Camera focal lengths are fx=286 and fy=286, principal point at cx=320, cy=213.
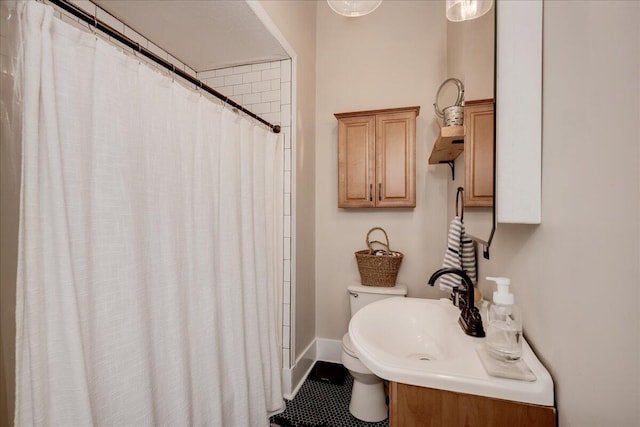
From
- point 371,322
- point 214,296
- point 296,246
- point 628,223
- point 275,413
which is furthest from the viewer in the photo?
point 296,246

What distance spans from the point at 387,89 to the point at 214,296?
193 centimetres

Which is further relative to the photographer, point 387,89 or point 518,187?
point 387,89

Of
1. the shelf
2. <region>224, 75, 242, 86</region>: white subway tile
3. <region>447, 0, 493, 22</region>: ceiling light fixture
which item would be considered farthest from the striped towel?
<region>224, 75, 242, 86</region>: white subway tile

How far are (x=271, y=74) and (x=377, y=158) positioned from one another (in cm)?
94

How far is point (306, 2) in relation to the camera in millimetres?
2162

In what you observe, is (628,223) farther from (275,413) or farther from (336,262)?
(336,262)

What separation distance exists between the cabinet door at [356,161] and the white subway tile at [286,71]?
0.50 metres

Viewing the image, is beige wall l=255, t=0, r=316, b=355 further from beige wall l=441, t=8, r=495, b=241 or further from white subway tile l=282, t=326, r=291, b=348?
beige wall l=441, t=8, r=495, b=241

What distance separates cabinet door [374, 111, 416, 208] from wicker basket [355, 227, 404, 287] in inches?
15.0

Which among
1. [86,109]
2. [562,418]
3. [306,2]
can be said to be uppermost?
[306,2]

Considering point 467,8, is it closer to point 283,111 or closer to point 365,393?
point 283,111

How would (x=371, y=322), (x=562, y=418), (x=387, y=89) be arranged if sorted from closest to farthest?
(x=562, y=418), (x=371, y=322), (x=387, y=89)

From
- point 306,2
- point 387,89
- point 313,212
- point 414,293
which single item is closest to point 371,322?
point 414,293

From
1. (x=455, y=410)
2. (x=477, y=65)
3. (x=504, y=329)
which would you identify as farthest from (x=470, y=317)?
(x=477, y=65)
